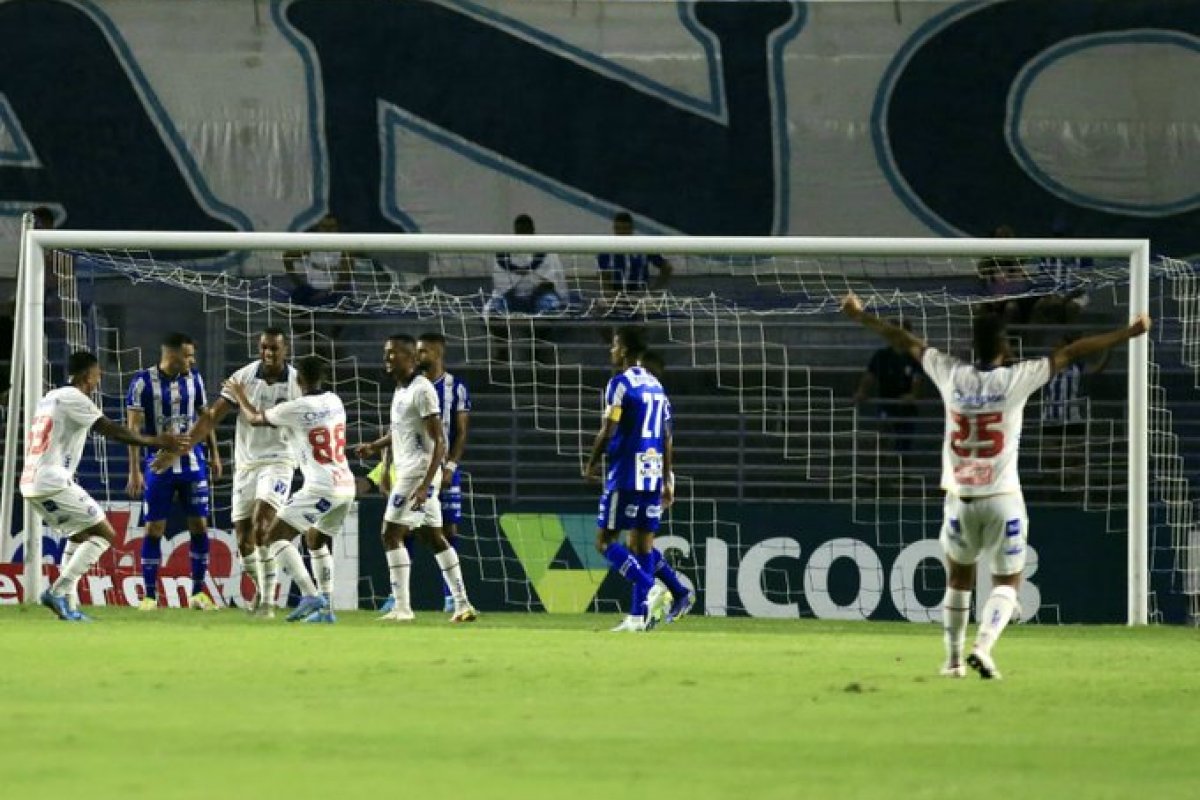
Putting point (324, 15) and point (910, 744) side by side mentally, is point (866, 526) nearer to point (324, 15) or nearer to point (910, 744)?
point (324, 15)

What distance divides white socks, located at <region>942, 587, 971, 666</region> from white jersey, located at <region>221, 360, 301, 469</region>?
25.1ft

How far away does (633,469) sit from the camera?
16.9 m

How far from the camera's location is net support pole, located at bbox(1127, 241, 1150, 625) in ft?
60.5

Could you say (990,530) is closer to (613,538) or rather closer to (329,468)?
(613,538)

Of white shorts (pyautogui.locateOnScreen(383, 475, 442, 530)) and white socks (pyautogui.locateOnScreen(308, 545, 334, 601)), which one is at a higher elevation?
white shorts (pyautogui.locateOnScreen(383, 475, 442, 530))

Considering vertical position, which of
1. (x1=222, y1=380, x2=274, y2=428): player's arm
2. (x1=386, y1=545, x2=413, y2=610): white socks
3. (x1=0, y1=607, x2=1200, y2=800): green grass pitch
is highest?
(x1=222, y1=380, x2=274, y2=428): player's arm

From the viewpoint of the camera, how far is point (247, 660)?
42.4 feet

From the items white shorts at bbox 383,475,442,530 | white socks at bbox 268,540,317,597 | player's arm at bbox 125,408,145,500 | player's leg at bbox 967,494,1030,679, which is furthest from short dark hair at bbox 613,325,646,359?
player's leg at bbox 967,494,1030,679

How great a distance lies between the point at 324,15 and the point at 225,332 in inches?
167

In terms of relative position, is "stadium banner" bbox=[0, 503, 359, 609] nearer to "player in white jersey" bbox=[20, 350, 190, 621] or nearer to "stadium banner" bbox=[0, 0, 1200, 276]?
"player in white jersey" bbox=[20, 350, 190, 621]

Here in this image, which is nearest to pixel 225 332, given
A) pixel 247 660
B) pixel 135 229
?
pixel 135 229

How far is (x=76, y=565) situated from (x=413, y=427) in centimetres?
259

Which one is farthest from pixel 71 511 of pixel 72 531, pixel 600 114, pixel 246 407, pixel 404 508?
pixel 600 114

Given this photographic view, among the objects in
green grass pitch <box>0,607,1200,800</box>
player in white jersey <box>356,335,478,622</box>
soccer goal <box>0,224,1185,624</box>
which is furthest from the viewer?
soccer goal <box>0,224,1185,624</box>
